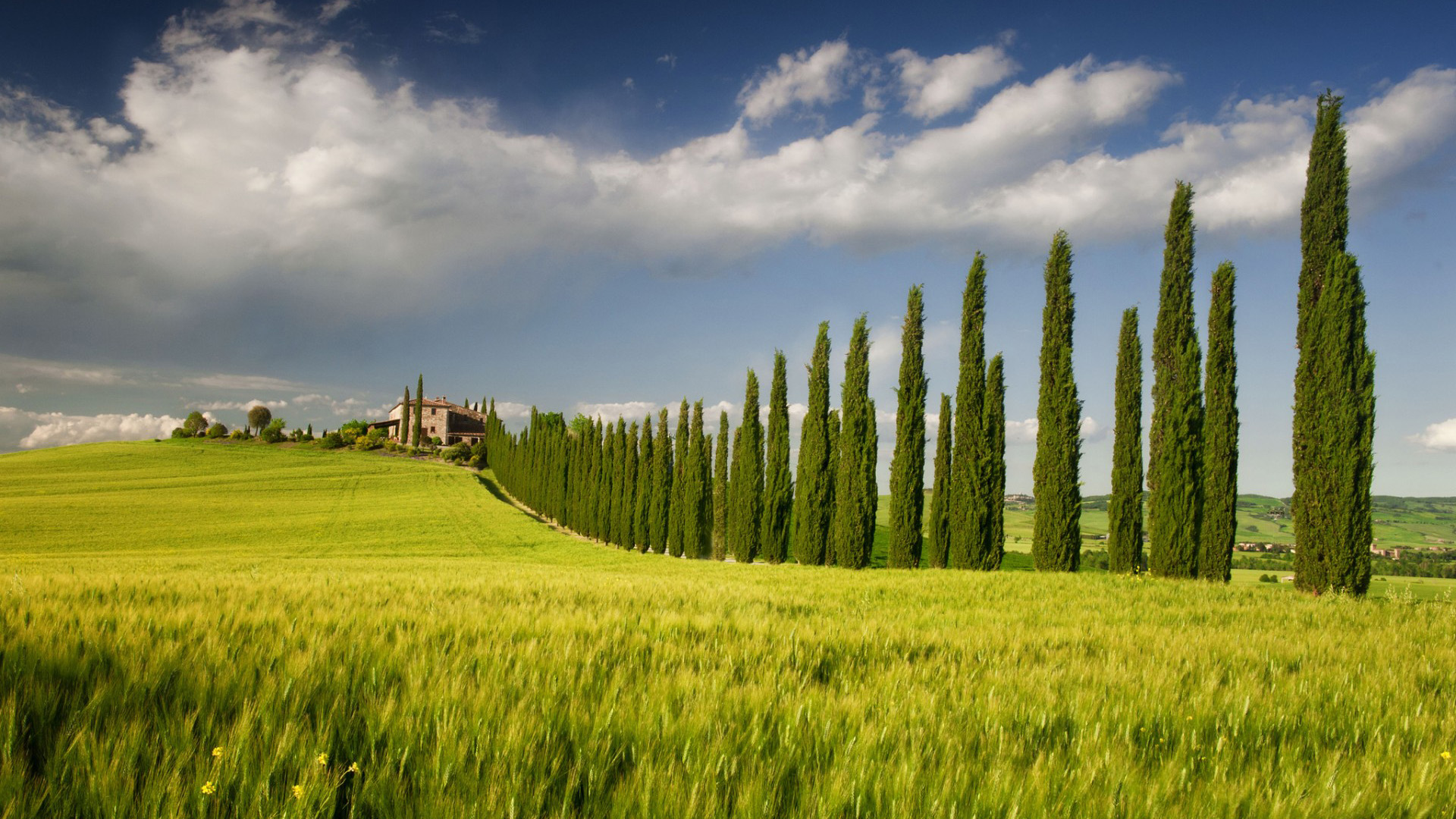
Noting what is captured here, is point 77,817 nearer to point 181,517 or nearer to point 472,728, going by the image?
point 472,728

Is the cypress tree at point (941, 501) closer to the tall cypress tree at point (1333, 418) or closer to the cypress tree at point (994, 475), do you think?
the cypress tree at point (994, 475)

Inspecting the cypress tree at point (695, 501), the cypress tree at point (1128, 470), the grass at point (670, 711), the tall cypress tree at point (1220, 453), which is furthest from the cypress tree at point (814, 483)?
the grass at point (670, 711)

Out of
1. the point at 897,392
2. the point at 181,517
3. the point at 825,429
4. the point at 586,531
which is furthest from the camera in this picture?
the point at 586,531

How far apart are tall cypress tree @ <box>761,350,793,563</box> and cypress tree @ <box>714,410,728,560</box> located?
12.2 ft

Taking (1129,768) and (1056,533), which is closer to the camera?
(1129,768)

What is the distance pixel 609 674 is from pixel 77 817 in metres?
1.95

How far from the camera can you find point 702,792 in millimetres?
1799

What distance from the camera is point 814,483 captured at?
2888cm

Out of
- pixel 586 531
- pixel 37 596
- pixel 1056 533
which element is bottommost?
pixel 586 531

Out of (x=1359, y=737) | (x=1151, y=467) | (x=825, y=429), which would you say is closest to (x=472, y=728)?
(x=1359, y=737)

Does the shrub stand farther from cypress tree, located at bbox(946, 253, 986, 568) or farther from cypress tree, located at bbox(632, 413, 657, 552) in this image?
cypress tree, located at bbox(946, 253, 986, 568)

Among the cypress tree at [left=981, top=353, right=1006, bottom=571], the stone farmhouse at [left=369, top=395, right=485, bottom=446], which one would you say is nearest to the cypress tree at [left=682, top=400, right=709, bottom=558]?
the cypress tree at [left=981, top=353, right=1006, bottom=571]

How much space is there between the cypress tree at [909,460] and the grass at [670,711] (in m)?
18.6

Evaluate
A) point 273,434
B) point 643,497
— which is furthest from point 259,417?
point 643,497
